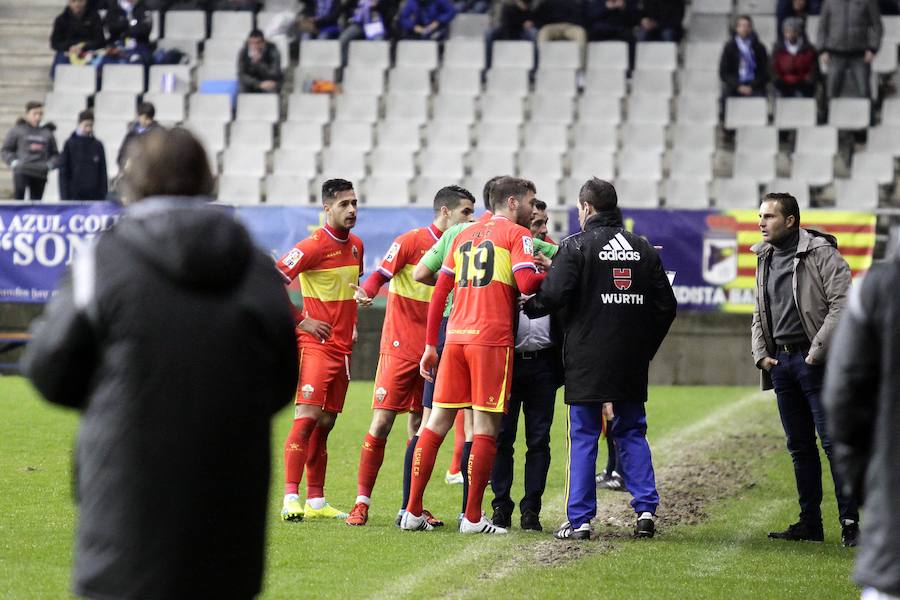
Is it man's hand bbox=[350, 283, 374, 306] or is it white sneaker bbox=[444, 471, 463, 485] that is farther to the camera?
white sneaker bbox=[444, 471, 463, 485]

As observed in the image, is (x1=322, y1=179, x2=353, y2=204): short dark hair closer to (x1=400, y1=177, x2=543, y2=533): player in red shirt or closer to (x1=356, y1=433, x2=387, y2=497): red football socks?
(x1=400, y1=177, x2=543, y2=533): player in red shirt

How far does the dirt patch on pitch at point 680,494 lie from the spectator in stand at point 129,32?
13.2 metres

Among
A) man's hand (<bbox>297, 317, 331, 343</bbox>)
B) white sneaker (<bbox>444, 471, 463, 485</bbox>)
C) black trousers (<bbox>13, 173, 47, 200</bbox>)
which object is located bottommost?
white sneaker (<bbox>444, 471, 463, 485</bbox>)

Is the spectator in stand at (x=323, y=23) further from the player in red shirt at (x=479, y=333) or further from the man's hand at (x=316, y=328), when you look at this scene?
the player in red shirt at (x=479, y=333)

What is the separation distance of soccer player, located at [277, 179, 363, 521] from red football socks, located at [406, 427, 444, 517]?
0.68 metres

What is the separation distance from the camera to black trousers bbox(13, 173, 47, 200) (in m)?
19.9

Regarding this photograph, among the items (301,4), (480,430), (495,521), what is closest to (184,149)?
(480,430)

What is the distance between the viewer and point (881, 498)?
391 cm

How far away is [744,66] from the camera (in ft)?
71.0

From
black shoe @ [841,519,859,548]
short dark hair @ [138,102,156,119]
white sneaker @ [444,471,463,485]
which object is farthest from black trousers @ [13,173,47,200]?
black shoe @ [841,519,859,548]

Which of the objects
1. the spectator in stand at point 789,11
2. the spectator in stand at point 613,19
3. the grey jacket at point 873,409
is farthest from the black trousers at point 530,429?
the spectator in stand at point 613,19

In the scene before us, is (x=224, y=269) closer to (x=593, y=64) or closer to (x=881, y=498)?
(x=881, y=498)

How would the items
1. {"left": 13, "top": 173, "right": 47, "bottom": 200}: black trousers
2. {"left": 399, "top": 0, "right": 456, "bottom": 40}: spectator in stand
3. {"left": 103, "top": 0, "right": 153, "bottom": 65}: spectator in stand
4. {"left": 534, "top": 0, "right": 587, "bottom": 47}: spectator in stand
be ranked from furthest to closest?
{"left": 103, "top": 0, "right": 153, "bottom": 65}: spectator in stand → {"left": 399, "top": 0, "right": 456, "bottom": 40}: spectator in stand → {"left": 534, "top": 0, "right": 587, "bottom": 47}: spectator in stand → {"left": 13, "top": 173, "right": 47, "bottom": 200}: black trousers

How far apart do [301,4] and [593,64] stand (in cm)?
547
